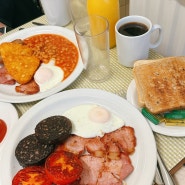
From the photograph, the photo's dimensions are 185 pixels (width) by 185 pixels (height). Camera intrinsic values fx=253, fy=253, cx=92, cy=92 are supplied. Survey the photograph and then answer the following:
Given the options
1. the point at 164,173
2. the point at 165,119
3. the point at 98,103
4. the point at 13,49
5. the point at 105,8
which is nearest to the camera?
the point at 164,173

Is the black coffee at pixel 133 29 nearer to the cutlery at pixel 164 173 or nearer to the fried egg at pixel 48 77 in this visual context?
the fried egg at pixel 48 77

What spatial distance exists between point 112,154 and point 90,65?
1.49 feet

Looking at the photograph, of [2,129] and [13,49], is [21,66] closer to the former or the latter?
[13,49]

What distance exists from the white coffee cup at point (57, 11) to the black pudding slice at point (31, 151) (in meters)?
0.74

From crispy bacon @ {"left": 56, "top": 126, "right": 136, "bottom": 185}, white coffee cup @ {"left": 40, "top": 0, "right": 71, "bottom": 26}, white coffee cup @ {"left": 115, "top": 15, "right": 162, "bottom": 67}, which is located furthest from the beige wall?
crispy bacon @ {"left": 56, "top": 126, "right": 136, "bottom": 185}

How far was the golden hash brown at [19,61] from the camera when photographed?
1120 millimetres

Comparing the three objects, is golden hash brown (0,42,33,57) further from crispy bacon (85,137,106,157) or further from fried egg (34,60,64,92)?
crispy bacon (85,137,106,157)

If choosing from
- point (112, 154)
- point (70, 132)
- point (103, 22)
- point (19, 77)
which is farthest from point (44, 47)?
point (112, 154)

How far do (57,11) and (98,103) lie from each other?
617 mm

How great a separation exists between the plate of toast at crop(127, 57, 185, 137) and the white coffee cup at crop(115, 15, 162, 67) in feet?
0.14

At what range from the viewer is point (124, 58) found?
1.10m

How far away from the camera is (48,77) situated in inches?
43.9

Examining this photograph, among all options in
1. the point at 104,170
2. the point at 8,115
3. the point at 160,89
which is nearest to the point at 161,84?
the point at 160,89

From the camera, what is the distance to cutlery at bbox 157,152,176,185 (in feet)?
2.53
